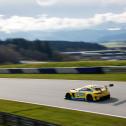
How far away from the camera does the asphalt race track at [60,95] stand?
61.4ft

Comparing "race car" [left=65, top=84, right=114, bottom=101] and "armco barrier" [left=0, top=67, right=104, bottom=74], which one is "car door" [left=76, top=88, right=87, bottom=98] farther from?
"armco barrier" [left=0, top=67, right=104, bottom=74]

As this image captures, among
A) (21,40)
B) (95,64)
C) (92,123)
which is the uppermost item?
(21,40)

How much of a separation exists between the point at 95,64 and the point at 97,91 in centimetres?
1740

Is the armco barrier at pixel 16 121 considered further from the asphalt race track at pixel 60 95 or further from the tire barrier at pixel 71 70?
the tire barrier at pixel 71 70

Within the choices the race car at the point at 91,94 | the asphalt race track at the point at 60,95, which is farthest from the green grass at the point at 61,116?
the race car at the point at 91,94

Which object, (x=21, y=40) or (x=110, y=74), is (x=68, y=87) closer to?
(x=110, y=74)

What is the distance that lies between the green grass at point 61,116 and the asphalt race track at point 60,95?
32.9 inches

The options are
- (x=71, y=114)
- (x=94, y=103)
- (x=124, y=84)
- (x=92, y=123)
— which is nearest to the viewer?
(x=92, y=123)

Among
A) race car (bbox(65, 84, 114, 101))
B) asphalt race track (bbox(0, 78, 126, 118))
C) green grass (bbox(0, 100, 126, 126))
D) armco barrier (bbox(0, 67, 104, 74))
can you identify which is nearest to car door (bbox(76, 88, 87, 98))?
race car (bbox(65, 84, 114, 101))

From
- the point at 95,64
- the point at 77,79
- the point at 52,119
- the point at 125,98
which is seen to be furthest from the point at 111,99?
the point at 95,64

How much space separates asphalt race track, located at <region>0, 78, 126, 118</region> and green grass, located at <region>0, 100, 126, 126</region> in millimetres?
835

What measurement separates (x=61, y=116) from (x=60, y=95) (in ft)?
19.1

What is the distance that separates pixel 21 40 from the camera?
128375mm

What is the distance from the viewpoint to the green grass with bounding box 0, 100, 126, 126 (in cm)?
1577
